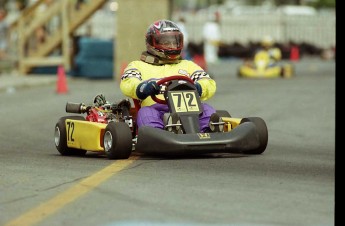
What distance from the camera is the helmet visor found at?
1314cm

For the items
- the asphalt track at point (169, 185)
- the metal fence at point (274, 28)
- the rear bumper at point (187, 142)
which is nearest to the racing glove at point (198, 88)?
the asphalt track at point (169, 185)

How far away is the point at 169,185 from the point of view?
31.3 feet

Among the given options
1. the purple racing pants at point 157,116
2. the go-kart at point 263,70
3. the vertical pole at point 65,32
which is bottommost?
the go-kart at point 263,70

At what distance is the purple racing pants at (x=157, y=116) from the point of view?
12273mm

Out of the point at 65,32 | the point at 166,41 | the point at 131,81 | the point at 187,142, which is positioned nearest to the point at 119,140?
the point at 187,142

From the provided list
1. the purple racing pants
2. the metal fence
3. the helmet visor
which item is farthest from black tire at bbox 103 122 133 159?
the metal fence

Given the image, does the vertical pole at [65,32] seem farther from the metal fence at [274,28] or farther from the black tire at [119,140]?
the metal fence at [274,28]

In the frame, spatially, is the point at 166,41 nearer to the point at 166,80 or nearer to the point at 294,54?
the point at 166,80

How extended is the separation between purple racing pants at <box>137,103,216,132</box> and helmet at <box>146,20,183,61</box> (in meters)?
0.76

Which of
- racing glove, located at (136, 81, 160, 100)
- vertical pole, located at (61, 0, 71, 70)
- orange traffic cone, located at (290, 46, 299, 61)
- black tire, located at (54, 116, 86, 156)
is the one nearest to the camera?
racing glove, located at (136, 81, 160, 100)

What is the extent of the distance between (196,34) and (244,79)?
26.7 meters

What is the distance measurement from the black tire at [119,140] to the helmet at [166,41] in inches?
58.6

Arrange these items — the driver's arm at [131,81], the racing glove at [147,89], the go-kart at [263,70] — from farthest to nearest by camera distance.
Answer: the go-kart at [263,70], the driver's arm at [131,81], the racing glove at [147,89]

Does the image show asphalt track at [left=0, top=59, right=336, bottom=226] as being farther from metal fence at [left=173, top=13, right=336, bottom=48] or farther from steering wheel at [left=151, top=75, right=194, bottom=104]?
metal fence at [left=173, top=13, right=336, bottom=48]
